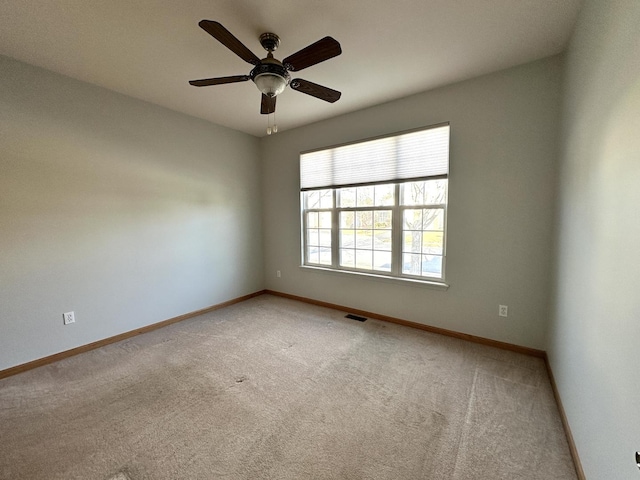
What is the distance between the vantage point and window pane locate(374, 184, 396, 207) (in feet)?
10.6

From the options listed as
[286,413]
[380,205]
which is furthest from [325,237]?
[286,413]

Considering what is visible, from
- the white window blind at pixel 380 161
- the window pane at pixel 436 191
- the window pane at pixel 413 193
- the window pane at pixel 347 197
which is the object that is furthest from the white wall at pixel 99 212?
the window pane at pixel 436 191

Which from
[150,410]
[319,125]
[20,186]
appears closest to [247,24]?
[319,125]

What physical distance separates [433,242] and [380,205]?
0.80 metres

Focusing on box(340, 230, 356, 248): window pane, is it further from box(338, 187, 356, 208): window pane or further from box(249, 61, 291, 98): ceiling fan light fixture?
box(249, 61, 291, 98): ceiling fan light fixture

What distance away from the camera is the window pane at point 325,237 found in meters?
3.91

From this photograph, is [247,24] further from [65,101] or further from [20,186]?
[20,186]

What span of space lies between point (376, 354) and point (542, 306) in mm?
1597

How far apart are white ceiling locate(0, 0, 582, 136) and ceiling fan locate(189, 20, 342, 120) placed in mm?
322

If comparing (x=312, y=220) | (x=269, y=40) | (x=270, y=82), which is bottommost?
(x=312, y=220)

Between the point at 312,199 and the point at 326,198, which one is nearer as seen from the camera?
the point at 326,198

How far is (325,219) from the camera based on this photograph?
3.93 metres

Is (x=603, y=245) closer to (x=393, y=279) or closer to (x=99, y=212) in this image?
(x=393, y=279)

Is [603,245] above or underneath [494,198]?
underneath
